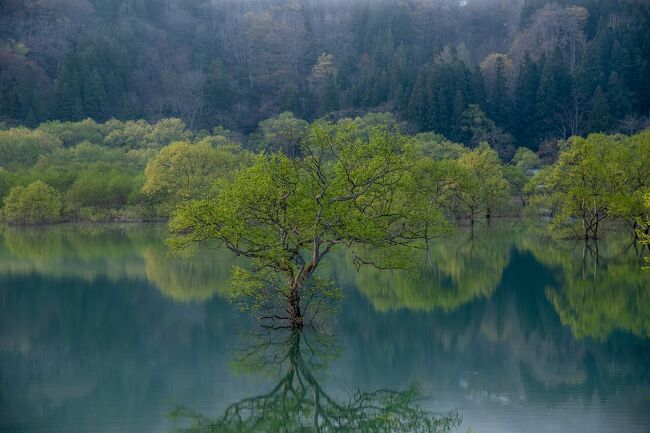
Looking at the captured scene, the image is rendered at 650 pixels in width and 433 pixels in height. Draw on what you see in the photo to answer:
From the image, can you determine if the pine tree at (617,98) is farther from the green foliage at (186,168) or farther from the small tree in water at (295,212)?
the small tree in water at (295,212)

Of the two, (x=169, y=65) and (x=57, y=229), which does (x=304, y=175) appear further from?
(x=169, y=65)

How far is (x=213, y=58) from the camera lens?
132m

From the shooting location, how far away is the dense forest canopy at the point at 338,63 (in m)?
99.9

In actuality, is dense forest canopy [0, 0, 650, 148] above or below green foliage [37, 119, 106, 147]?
above

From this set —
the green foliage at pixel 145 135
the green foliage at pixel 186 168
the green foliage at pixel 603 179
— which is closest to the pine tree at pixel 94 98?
the green foliage at pixel 145 135

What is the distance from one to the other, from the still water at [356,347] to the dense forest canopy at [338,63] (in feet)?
213

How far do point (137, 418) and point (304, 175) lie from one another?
29.3 ft

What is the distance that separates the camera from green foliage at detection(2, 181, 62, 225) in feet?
206

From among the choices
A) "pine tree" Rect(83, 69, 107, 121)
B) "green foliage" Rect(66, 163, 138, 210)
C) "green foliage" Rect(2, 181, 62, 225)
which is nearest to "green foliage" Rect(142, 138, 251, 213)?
"green foliage" Rect(66, 163, 138, 210)

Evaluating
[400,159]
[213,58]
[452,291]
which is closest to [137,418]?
[400,159]

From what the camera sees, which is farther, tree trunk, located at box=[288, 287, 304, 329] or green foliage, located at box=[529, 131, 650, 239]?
green foliage, located at box=[529, 131, 650, 239]

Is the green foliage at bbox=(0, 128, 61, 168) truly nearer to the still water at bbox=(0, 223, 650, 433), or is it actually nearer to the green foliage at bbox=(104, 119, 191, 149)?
the green foliage at bbox=(104, 119, 191, 149)

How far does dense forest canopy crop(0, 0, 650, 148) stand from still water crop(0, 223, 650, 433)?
64954 millimetres

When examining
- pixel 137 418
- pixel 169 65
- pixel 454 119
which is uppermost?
pixel 169 65
